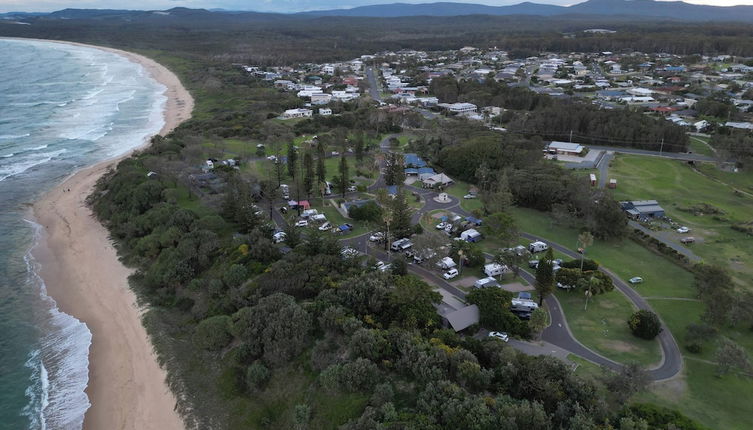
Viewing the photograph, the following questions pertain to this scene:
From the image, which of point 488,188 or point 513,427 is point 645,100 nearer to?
point 488,188

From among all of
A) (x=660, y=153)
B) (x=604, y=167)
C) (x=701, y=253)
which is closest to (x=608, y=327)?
(x=701, y=253)

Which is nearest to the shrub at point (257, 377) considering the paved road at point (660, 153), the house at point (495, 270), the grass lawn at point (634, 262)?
the house at point (495, 270)

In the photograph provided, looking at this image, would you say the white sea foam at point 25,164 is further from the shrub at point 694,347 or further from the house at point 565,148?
the shrub at point 694,347

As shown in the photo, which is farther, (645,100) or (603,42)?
(603,42)

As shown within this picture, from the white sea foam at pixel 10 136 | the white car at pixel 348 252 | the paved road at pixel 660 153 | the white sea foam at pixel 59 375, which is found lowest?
the white sea foam at pixel 59 375

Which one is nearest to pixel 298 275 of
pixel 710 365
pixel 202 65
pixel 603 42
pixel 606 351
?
pixel 606 351

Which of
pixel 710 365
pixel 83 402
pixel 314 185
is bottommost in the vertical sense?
pixel 83 402

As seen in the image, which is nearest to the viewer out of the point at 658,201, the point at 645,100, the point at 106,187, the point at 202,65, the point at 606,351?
the point at 606,351
